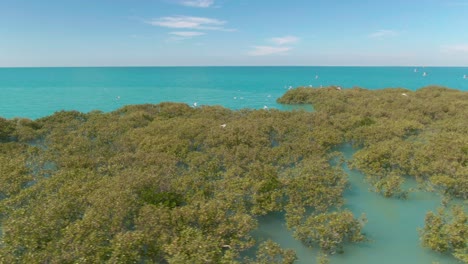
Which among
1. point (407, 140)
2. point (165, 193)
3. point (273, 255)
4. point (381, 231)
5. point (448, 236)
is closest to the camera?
point (273, 255)

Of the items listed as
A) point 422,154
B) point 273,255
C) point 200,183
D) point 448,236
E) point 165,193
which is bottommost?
point 273,255

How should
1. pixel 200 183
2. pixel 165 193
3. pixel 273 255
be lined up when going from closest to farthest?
pixel 273 255 → pixel 165 193 → pixel 200 183

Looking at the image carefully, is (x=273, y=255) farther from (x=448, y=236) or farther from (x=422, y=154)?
(x=422, y=154)

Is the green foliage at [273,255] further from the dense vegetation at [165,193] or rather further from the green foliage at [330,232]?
the green foliage at [330,232]

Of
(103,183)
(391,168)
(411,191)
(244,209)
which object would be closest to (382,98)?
(391,168)

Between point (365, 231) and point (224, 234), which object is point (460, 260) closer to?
point (365, 231)

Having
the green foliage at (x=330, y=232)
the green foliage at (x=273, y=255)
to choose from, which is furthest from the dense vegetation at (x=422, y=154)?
the green foliage at (x=273, y=255)

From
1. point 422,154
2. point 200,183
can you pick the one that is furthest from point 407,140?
point 200,183
